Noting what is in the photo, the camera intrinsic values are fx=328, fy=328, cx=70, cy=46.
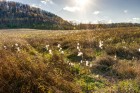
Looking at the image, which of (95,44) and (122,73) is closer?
(122,73)

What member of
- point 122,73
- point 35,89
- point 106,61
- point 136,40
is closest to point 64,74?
point 35,89

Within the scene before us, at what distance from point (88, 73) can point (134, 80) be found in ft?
6.64

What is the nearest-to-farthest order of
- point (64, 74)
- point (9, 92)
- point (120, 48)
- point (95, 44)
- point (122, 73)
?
point (9, 92), point (64, 74), point (122, 73), point (120, 48), point (95, 44)

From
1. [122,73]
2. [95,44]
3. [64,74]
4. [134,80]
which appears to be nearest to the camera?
[64,74]

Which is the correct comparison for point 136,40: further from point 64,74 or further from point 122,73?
point 64,74

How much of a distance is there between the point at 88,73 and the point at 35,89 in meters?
4.57

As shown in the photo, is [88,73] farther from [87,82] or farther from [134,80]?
[134,80]

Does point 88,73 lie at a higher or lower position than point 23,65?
lower

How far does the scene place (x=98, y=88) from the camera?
34.6 feet

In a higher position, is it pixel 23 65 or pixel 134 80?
pixel 23 65

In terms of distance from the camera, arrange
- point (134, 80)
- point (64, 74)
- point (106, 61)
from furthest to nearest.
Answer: point (106, 61) → point (134, 80) → point (64, 74)

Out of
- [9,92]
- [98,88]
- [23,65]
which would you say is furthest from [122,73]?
[9,92]

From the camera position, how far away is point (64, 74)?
10.2 meters

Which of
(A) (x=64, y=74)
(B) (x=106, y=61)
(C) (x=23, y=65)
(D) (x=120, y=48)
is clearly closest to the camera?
(C) (x=23, y=65)
